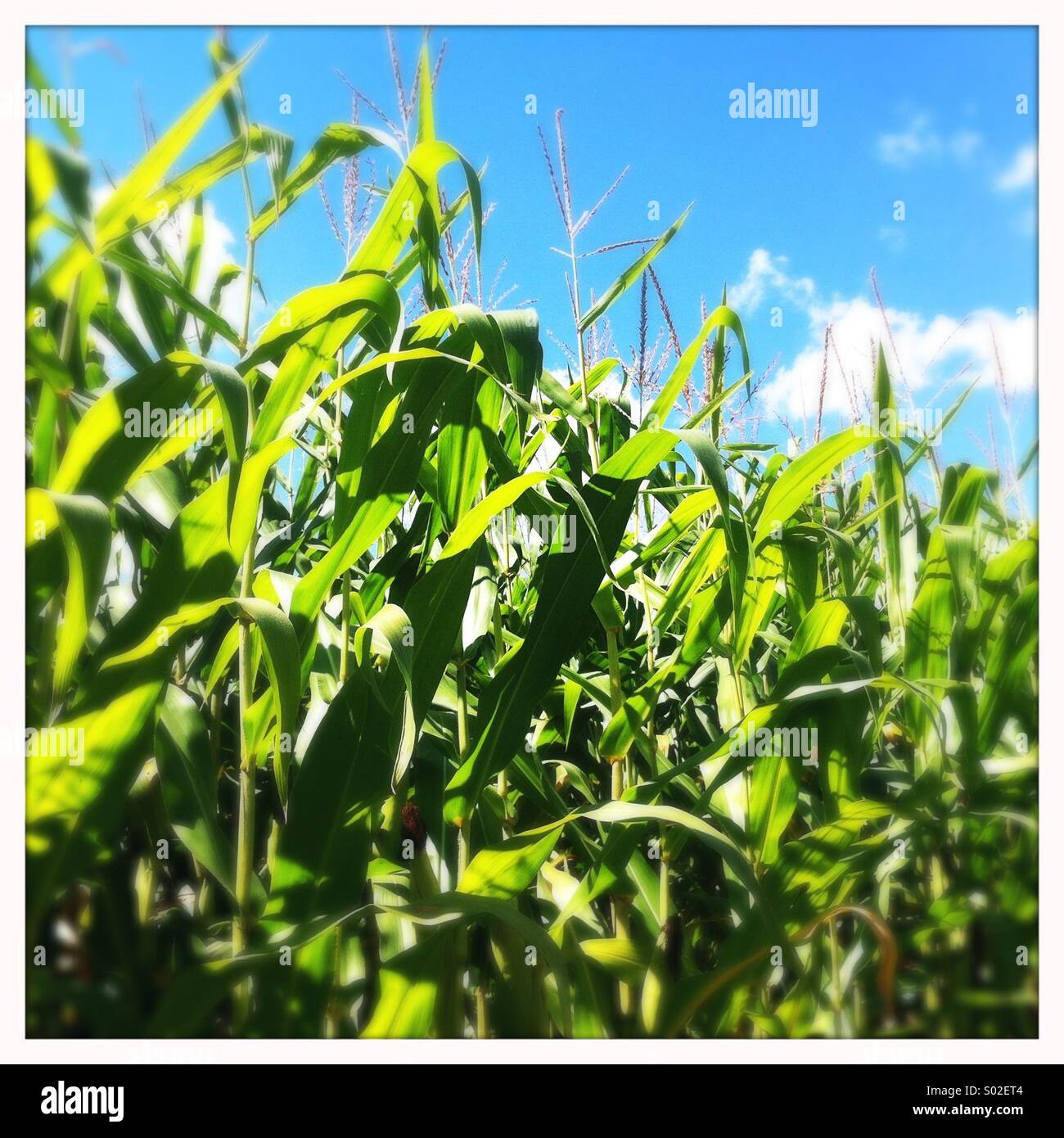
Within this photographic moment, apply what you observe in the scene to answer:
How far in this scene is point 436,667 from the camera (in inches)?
23.0

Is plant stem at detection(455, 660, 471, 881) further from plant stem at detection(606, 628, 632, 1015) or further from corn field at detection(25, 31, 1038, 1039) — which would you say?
plant stem at detection(606, 628, 632, 1015)

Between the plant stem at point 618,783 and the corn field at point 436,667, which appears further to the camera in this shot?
the plant stem at point 618,783

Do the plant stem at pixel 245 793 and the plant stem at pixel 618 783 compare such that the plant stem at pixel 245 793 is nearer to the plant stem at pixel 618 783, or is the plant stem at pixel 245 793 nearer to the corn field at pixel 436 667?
the corn field at pixel 436 667

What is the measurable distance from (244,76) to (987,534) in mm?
726

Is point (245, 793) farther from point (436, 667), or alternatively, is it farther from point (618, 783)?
point (618, 783)

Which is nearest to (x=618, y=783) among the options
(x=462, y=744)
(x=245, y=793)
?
(x=462, y=744)

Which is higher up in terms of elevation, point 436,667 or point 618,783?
point 436,667

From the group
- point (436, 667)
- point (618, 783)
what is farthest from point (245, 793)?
point (618, 783)

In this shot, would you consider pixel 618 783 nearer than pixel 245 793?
A: No

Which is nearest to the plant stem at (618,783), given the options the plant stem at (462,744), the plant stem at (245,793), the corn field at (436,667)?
the corn field at (436,667)

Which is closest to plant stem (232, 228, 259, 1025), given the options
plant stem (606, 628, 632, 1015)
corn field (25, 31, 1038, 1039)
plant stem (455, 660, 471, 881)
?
corn field (25, 31, 1038, 1039)

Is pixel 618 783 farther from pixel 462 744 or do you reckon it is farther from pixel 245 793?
pixel 245 793

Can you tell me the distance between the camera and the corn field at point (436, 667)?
1.77 feet
